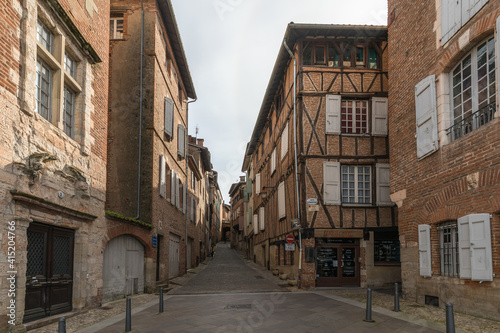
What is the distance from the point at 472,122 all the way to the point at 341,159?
696cm

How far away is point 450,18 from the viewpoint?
366 inches

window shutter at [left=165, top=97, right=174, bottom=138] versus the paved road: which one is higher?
window shutter at [left=165, top=97, right=174, bottom=138]

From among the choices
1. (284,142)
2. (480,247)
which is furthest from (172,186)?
(480,247)

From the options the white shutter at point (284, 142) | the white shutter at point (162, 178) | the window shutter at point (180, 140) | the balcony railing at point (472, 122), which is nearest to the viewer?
the balcony railing at point (472, 122)

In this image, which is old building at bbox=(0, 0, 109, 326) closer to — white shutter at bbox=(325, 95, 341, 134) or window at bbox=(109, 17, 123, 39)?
window at bbox=(109, 17, 123, 39)

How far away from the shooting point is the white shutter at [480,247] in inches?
308

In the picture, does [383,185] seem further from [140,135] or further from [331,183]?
[140,135]

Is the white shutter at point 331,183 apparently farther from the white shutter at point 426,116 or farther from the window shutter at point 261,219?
the window shutter at point 261,219

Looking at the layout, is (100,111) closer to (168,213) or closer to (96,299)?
(96,299)

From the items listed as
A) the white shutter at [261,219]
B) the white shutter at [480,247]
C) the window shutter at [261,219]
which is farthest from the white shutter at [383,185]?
the window shutter at [261,219]

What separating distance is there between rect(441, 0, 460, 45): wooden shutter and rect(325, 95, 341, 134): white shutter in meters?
6.23

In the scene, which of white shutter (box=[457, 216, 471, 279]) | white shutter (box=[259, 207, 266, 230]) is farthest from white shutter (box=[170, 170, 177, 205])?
white shutter (box=[457, 216, 471, 279])

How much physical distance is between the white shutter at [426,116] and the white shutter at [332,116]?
5084 millimetres

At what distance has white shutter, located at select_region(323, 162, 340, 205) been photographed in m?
15.3
